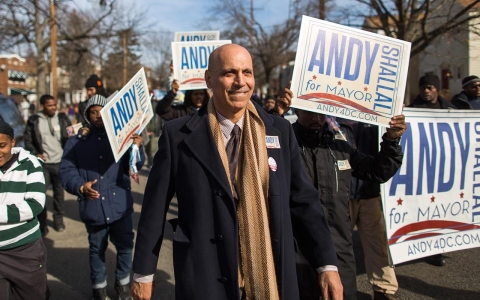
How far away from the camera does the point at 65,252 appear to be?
5.76 meters

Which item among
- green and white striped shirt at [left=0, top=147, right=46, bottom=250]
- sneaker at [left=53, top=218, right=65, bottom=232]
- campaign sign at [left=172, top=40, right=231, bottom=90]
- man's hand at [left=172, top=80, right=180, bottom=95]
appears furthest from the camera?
sneaker at [left=53, top=218, right=65, bottom=232]

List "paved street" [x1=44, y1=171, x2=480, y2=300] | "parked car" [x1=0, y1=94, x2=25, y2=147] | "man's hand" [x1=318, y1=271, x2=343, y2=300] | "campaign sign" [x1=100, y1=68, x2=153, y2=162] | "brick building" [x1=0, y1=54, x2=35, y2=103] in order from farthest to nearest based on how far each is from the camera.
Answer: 1. "brick building" [x1=0, y1=54, x2=35, y2=103]
2. "parked car" [x1=0, y1=94, x2=25, y2=147]
3. "paved street" [x1=44, y1=171, x2=480, y2=300]
4. "campaign sign" [x1=100, y1=68, x2=153, y2=162]
5. "man's hand" [x1=318, y1=271, x2=343, y2=300]

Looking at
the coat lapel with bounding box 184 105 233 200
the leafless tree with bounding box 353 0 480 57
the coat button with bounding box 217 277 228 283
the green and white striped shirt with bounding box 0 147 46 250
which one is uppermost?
the leafless tree with bounding box 353 0 480 57

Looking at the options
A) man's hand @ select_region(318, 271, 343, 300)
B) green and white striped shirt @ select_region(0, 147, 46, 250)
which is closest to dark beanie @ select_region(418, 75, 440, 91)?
man's hand @ select_region(318, 271, 343, 300)

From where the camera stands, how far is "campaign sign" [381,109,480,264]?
13.5 feet

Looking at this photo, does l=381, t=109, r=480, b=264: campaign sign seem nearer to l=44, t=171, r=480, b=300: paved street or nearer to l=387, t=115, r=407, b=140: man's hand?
l=44, t=171, r=480, b=300: paved street

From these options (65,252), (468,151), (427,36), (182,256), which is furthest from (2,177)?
(427,36)

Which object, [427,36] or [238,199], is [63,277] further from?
[427,36]

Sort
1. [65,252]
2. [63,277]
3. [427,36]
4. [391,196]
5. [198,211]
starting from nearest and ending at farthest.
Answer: [198,211]
[391,196]
[63,277]
[65,252]
[427,36]

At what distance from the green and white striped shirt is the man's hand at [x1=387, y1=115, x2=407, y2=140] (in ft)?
8.69

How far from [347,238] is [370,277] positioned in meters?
1.33

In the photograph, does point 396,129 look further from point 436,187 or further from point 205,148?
point 205,148

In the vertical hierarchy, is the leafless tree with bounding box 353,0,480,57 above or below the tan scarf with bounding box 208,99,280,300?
above

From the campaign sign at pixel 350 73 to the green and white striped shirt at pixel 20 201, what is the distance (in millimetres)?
2044
